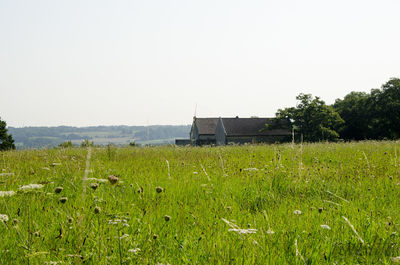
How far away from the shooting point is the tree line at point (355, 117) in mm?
52094

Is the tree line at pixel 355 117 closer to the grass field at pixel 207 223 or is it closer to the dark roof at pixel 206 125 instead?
the dark roof at pixel 206 125

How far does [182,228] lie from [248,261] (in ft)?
3.39

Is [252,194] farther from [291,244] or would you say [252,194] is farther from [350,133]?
[350,133]

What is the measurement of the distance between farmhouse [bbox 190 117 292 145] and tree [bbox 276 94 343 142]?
378 centimetres

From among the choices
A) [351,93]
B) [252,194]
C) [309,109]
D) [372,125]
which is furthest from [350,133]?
[252,194]

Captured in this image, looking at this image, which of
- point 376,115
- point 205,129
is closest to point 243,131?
point 205,129

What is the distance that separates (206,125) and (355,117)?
3011cm

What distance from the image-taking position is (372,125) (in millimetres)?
52969

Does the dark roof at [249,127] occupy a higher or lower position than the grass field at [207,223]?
higher

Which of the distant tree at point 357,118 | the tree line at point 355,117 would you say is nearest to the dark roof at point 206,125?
the tree line at point 355,117

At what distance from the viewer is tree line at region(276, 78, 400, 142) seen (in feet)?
171

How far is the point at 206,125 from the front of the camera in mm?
70688

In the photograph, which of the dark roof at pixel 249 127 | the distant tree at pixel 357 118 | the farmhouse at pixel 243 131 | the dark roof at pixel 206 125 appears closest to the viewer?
the distant tree at pixel 357 118

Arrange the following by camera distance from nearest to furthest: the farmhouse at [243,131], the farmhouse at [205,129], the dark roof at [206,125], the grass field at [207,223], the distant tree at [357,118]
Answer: the grass field at [207,223], the distant tree at [357,118], the farmhouse at [243,131], the farmhouse at [205,129], the dark roof at [206,125]
